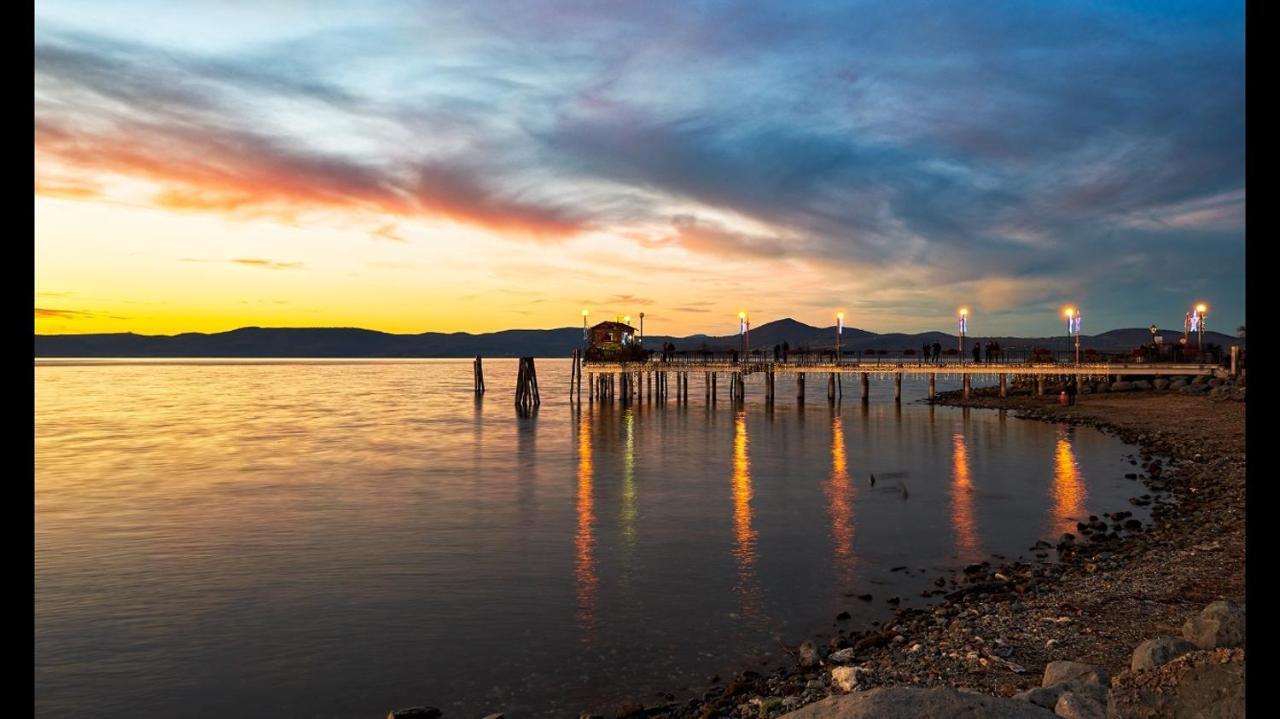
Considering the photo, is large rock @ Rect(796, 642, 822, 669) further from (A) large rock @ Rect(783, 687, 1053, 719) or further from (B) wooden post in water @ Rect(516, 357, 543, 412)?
(B) wooden post in water @ Rect(516, 357, 543, 412)

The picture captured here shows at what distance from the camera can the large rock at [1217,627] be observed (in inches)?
373

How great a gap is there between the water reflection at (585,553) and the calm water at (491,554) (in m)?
0.09

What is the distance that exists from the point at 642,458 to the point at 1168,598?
29.0 metres

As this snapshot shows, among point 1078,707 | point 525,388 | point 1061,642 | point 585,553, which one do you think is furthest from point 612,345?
point 1078,707

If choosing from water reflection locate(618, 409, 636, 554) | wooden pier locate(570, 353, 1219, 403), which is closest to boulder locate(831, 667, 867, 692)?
water reflection locate(618, 409, 636, 554)

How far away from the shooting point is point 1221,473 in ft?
93.8

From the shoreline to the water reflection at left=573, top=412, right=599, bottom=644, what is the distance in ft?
14.2

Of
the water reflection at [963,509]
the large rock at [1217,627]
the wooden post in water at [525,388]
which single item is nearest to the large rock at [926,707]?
the large rock at [1217,627]

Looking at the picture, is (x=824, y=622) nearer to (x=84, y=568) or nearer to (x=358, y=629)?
(x=358, y=629)

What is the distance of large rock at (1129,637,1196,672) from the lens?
8.98 meters

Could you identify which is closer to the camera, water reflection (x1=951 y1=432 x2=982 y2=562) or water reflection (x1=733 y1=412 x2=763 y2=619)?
water reflection (x1=733 y1=412 x2=763 y2=619)

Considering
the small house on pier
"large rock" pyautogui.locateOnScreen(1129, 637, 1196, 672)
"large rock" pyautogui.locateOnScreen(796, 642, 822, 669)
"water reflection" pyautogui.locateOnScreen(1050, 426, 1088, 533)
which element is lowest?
"large rock" pyautogui.locateOnScreen(796, 642, 822, 669)

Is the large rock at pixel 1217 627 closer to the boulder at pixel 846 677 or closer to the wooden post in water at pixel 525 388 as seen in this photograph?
the boulder at pixel 846 677

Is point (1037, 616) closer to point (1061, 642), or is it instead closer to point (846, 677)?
point (1061, 642)
